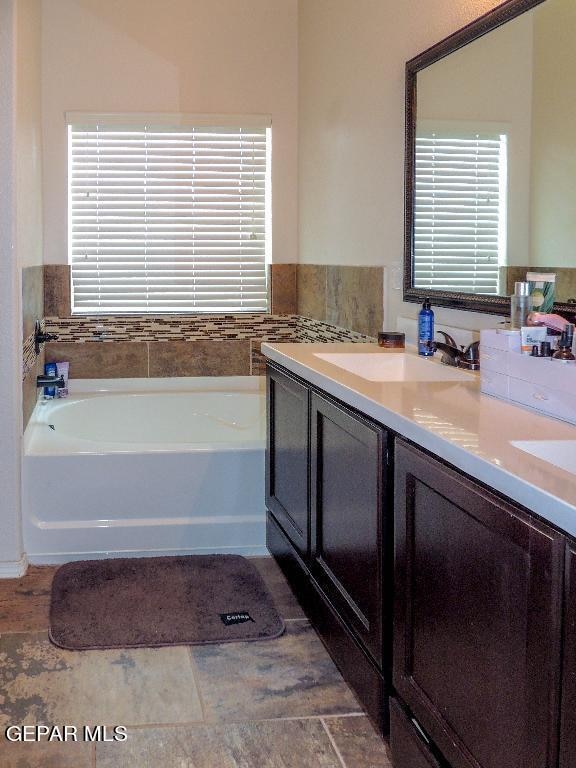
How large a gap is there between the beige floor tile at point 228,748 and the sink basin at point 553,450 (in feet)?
3.31

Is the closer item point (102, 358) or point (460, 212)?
point (460, 212)

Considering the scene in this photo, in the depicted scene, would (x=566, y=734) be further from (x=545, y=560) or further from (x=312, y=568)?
(x=312, y=568)

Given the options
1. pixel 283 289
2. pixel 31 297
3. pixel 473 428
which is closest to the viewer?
pixel 473 428

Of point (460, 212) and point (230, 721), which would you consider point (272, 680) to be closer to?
point (230, 721)

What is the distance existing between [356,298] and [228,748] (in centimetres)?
215

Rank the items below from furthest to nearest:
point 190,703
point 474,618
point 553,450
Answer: point 190,703
point 553,450
point 474,618

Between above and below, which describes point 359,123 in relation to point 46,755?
above

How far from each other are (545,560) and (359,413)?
3.38ft

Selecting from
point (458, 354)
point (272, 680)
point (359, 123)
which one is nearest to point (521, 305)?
point (458, 354)

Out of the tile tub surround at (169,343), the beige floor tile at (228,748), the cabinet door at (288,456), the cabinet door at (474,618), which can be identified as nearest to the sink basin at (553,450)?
the cabinet door at (474,618)

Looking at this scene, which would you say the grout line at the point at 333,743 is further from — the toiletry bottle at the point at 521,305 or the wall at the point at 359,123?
the wall at the point at 359,123

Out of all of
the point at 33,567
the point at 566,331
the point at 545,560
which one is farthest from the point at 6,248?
the point at 545,560

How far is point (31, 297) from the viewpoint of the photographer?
423cm

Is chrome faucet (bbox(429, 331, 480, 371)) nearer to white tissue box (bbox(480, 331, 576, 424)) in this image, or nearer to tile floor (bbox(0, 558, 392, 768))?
white tissue box (bbox(480, 331, 576, 424))
